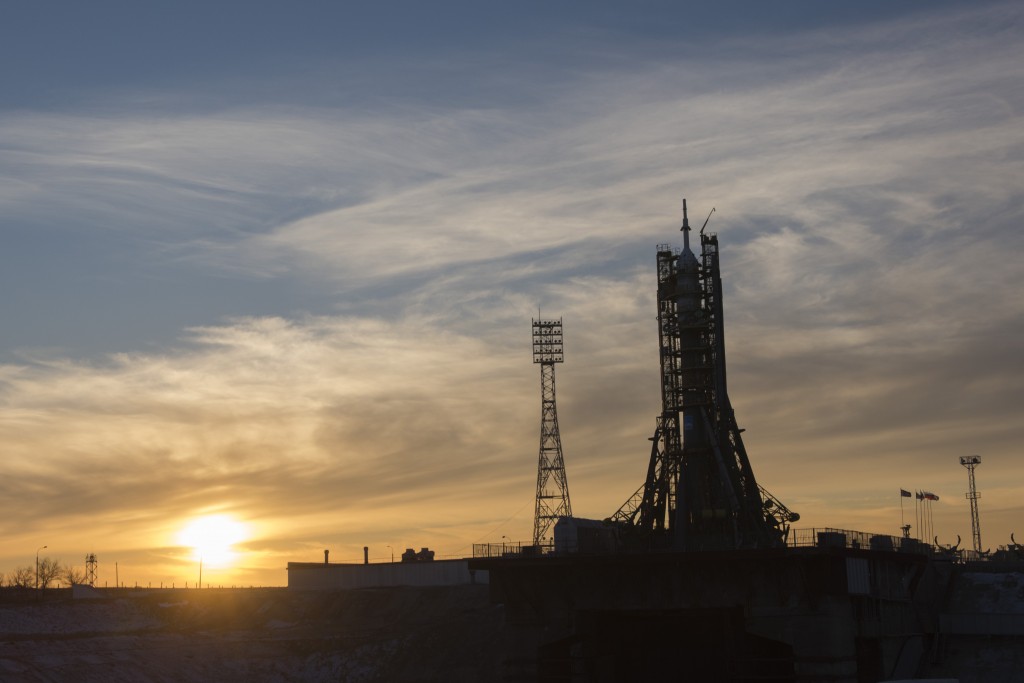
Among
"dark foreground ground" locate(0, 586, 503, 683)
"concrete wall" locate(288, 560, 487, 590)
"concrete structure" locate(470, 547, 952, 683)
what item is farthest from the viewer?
"concrete wall" locate(288, 560, 487, 590)

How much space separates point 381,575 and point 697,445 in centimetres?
4867

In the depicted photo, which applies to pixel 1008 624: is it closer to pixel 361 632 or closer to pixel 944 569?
pixel 944 569

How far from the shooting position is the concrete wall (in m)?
122

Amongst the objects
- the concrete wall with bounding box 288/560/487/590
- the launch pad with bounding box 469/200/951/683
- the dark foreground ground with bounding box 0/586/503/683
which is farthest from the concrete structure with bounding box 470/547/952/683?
the concrete wall with bounding box 288/560/487/590

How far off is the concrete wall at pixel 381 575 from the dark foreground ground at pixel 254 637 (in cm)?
456

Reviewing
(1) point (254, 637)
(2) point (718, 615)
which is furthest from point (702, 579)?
(1) point (254, 637)

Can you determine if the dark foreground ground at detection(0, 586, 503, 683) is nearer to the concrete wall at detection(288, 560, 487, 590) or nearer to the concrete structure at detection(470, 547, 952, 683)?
the concrete wall at detection(288, 560, 487, 590)

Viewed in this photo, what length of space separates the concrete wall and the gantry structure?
3185cm

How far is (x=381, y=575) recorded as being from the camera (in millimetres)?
127000

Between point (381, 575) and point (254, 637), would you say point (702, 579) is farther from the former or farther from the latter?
point (381, 575)

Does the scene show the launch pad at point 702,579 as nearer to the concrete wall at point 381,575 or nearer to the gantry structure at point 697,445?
the gantry structure at point 697,445

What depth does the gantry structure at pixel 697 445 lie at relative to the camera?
Answer: 283 ft

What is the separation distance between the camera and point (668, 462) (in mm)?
91812

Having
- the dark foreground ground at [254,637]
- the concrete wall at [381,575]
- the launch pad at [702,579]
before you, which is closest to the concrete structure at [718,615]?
the launch pad at [702,579]
